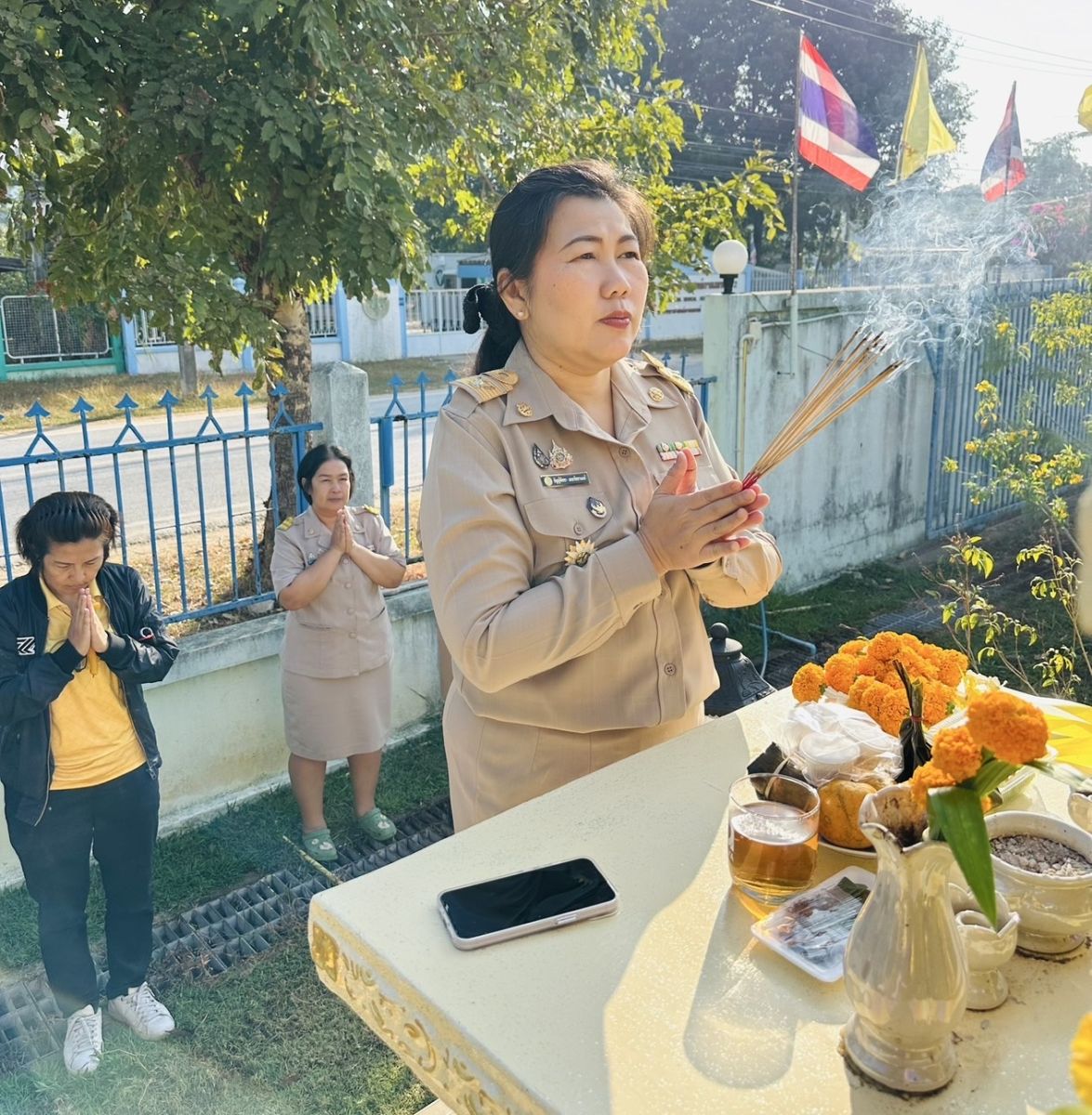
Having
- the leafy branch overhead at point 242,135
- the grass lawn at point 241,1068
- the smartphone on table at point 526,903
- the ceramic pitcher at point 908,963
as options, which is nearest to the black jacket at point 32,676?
the grass lawn at point 241,1068

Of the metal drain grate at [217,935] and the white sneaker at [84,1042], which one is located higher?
the white sneaker at [84,1042]

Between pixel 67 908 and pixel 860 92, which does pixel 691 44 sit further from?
pixel 67 908

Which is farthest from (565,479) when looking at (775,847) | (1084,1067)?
(1084,1067)

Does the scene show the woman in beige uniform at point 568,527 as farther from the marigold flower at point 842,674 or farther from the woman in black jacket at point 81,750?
the woman in black jacket at point 81,750

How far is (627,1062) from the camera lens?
991 mm

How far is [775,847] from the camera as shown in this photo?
125 cm

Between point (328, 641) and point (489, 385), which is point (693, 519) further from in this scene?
point (328, 641)

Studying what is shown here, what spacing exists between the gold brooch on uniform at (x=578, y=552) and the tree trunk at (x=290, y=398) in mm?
3024

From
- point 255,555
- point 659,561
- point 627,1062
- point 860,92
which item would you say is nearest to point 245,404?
point 255,555

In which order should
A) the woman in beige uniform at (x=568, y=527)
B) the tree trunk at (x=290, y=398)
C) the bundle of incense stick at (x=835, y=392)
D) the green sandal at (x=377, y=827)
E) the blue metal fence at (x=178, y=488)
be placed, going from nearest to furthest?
1. the bundle of incense stick at (x=835, y=392)
2. the woman in beige uniform at (x=568, y=527)
3. the blue metal fence at (x=178, y=488)
4. the green sandal at (x=377, y=827)
5. the tree trunk at (x=290, y=398)

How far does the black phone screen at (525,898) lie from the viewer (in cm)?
120

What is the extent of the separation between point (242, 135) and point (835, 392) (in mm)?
2617

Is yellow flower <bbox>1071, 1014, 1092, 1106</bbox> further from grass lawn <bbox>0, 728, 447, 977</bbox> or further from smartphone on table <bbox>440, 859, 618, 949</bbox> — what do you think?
grass lawn <bbox>0, 728, 447, 977</bbox>

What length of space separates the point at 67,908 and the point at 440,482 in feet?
5.91
